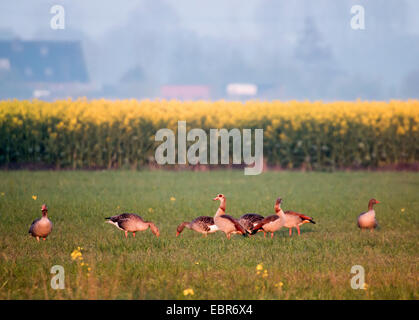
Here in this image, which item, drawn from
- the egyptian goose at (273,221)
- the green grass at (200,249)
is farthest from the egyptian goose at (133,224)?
the egyptian goose at (273,221)

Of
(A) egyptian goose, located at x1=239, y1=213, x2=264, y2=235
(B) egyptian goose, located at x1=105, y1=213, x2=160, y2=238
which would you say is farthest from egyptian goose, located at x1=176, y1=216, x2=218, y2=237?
(B) egyptian goose, located at x1=105, y1=213, x2=160, y2=238

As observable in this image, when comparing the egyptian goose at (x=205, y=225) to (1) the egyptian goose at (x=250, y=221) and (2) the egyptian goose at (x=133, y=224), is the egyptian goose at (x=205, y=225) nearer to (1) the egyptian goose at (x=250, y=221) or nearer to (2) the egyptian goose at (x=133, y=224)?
(1) the egyptian goose at (x=250, y=221)

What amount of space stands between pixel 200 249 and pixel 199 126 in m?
14.5

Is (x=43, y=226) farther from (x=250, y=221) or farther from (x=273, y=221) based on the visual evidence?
(x=273, y=221)

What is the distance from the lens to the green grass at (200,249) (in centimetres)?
612

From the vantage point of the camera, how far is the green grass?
20.1ft

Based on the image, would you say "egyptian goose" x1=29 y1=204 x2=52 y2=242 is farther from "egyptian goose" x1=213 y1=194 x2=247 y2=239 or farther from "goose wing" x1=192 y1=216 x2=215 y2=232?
"egyptian goose" x1=213 y1=194 x2=247 y2=239

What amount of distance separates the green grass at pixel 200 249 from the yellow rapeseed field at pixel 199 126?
237 inches

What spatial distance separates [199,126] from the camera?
22.3 metres

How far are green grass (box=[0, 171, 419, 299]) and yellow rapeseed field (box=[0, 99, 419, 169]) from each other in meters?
6.03

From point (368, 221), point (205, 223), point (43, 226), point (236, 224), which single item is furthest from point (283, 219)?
point (43, 226)
